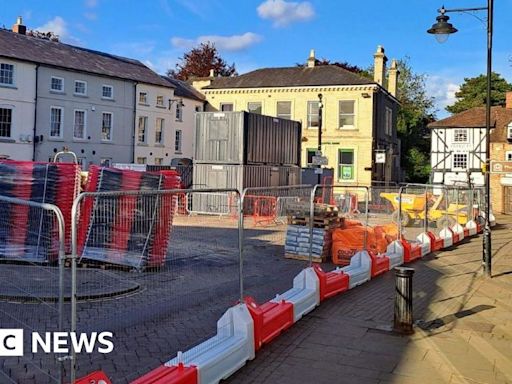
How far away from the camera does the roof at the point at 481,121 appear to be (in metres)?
45.9

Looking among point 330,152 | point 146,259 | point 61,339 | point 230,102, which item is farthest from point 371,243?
point 230,102

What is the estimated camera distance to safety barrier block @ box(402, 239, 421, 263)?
13.7 meters

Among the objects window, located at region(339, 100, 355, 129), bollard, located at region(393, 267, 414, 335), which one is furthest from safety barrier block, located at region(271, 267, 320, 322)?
window, located at region(339, 100, 355, 129)

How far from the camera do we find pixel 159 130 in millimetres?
47031

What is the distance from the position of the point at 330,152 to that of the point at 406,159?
16.6 metres

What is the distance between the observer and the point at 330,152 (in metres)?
42.2

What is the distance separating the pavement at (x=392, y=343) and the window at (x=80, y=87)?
3410 cm

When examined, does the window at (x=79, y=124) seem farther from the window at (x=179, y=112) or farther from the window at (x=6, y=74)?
the window at (x=179, y=112)

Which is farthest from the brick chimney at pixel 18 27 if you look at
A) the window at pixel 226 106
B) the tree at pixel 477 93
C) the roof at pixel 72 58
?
the tree at pixel 477 93

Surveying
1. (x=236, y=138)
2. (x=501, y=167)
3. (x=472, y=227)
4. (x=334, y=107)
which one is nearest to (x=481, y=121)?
(x=334, y=107)

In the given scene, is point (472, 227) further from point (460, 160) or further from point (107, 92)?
point (107, 92)

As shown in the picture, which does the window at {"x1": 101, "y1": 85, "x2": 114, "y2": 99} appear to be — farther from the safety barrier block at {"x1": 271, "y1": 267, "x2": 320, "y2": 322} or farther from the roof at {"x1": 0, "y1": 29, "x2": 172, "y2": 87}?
the safety barrier block at {"x1": 271, "y1": 267, "x2": 320, "y2": 322}

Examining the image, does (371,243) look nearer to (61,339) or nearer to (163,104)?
(61,339)

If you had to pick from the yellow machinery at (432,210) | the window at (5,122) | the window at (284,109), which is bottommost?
the yellow machinery at (432,210)
